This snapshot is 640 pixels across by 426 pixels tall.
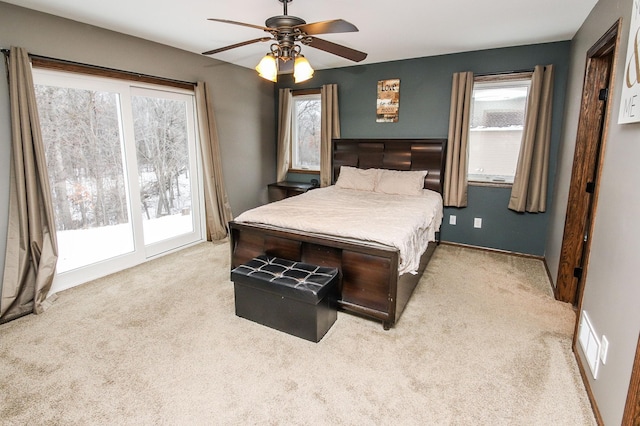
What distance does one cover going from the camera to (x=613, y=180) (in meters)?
1.83

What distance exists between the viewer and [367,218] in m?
2.86

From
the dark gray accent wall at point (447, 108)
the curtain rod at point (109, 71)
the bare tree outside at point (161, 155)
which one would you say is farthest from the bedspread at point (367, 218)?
the curtain rod at point (109, 71)

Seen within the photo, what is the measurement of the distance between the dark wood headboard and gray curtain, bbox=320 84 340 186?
98 millimetres

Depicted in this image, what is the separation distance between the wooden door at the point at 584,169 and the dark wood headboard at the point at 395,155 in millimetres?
1611

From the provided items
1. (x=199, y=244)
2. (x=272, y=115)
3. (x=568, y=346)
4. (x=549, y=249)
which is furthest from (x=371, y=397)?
(x=272, y=115)

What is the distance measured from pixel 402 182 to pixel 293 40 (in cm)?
229

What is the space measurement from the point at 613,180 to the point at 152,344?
301 centimetres

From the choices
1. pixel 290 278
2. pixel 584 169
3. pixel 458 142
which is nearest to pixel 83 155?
pixel 290 278

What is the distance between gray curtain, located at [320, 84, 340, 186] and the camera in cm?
484

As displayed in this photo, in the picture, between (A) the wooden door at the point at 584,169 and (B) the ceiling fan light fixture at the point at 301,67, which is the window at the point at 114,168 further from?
(A) the wooden door at the point at 584,169

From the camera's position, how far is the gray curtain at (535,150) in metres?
3.60

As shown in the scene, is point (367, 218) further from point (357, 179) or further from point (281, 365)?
point (357, 179)

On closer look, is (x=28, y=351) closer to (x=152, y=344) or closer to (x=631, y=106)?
(x=152, y=344)

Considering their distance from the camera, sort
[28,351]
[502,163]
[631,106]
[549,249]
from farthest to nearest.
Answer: [502,163] < [549,249] < [28,351] < [631,106]
